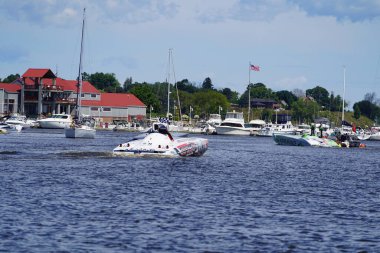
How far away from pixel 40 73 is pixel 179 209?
463 feet

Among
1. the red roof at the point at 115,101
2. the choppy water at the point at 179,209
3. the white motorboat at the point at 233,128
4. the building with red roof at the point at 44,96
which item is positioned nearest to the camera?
the choppy water at the point at 179,209

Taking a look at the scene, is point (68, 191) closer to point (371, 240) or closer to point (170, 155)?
point (371, 240)

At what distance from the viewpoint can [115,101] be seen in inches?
7249

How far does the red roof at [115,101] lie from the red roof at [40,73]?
12.8 metres

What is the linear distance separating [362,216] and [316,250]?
7.66m

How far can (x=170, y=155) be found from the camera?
188 feet

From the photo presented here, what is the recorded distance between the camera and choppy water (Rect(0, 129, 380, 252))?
77.9ft

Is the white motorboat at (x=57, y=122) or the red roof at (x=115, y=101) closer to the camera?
the white motorboat at (x=57, y=122)

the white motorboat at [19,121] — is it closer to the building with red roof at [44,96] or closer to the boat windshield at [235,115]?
the building with red roof at [44,96]

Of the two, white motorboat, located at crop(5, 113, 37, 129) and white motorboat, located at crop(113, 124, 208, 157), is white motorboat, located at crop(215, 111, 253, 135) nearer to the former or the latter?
white motorboat, located at crop(5, 113, 37, 129)

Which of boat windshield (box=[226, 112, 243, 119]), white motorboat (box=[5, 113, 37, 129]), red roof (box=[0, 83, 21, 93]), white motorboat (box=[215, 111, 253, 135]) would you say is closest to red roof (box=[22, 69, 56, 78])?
red roof (box=[0, 83, 21, 93])

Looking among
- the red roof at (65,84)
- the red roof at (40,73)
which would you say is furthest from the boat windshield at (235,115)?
the red roof at (40,73)

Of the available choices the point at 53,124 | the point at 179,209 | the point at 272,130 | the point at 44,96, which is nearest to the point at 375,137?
the point at 272,130

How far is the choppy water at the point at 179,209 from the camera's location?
2375 cm
